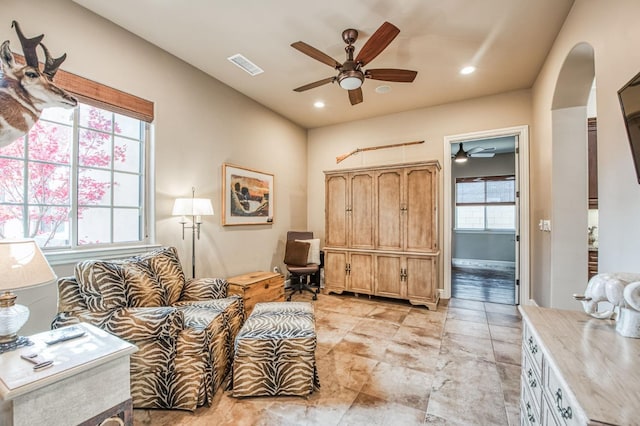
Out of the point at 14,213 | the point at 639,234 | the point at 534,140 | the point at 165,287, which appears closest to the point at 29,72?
the point at 14,213

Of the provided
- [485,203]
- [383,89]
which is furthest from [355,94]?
[485,203]

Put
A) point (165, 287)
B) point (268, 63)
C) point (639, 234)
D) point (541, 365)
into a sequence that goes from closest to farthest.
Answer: point (541, 365) < point (639, 234) < point (165, 287) < point (268, 63)

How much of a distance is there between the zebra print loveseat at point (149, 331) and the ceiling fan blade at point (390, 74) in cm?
253

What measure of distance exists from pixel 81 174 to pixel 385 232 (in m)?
3.50

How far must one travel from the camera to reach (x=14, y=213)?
2.05m

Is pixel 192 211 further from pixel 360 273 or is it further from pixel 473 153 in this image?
pixel 473 153

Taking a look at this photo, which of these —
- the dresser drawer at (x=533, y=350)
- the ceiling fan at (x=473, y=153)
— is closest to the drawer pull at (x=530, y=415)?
the dresser drawer at (x=533, y=350)

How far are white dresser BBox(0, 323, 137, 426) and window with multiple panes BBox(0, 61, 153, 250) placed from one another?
45.7 inches

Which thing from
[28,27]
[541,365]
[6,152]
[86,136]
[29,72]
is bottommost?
[541,365]

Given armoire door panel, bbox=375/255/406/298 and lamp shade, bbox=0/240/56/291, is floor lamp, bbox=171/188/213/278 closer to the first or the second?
lamp shade, bbox=0/240/56/291

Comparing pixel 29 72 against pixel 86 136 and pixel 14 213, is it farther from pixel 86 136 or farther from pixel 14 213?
pixel 14 213

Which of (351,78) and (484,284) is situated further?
(484,284)

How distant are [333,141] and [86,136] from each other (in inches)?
144

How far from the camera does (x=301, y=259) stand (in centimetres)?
437
